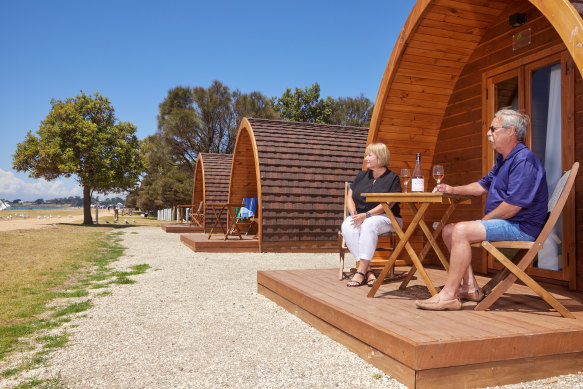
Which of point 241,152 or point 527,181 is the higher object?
point 241,152

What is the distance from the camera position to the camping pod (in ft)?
13.0

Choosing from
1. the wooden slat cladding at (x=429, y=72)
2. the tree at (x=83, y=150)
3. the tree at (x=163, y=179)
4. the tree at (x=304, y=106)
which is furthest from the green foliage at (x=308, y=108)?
the wooden slat cladding at (x=429, y=72)

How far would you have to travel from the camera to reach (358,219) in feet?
13.8

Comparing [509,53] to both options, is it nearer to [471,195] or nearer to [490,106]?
[490,106]

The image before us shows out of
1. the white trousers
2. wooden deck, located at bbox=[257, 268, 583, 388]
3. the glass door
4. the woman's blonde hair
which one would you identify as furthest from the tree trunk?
the glass door

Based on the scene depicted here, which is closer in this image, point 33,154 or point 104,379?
point 104,379

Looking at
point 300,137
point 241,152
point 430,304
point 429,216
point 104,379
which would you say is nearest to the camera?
point 104,379

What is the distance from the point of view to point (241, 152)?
11711 mm

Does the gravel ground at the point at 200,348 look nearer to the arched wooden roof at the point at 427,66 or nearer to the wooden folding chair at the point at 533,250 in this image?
the wooden folding chair at the point at 533,250

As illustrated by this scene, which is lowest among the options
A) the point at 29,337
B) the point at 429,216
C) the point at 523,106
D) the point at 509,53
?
the point at 29,337

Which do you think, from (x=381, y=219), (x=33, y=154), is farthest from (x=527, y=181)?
(x=33, y=154)

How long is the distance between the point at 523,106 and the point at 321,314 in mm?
2876

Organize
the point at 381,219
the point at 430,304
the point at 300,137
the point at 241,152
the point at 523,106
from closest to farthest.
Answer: the point at 430,304
the point at 381,219
the point at 523,106
the point at 300,137
the point at 241,152

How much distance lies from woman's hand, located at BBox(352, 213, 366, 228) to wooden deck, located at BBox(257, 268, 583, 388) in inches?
34.5
